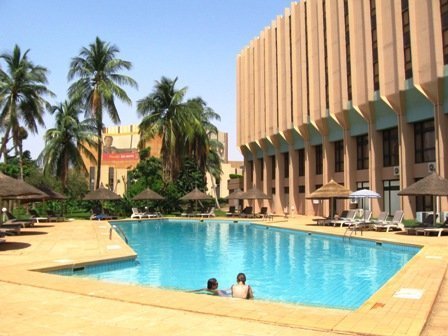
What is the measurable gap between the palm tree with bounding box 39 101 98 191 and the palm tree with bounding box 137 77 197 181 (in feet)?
15.4

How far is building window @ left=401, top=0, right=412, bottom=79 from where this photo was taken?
24.6 meters

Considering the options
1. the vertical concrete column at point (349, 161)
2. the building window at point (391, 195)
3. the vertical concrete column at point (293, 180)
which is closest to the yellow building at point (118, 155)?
the vertical concrete column at point (293, 180)

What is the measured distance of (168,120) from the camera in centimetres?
3722

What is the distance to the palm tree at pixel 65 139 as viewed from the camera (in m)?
34.1

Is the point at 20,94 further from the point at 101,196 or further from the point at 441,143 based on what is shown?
the point at 441,143

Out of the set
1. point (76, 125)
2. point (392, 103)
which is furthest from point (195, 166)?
point (392, 103)

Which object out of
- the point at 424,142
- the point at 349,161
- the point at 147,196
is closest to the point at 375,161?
the point at 349,161

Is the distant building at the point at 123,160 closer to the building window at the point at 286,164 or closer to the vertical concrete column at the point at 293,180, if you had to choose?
the building window at the point at 286,164

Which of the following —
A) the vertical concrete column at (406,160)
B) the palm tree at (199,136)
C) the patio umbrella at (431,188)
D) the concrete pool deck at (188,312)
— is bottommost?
the concrete pool deck at (188,312)

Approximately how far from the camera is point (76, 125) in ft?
112

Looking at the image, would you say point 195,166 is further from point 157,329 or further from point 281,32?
point 157,329

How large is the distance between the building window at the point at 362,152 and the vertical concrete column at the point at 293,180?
313 inches

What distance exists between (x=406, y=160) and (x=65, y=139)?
77.5 ft

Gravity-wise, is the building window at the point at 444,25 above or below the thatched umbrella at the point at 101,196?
above
